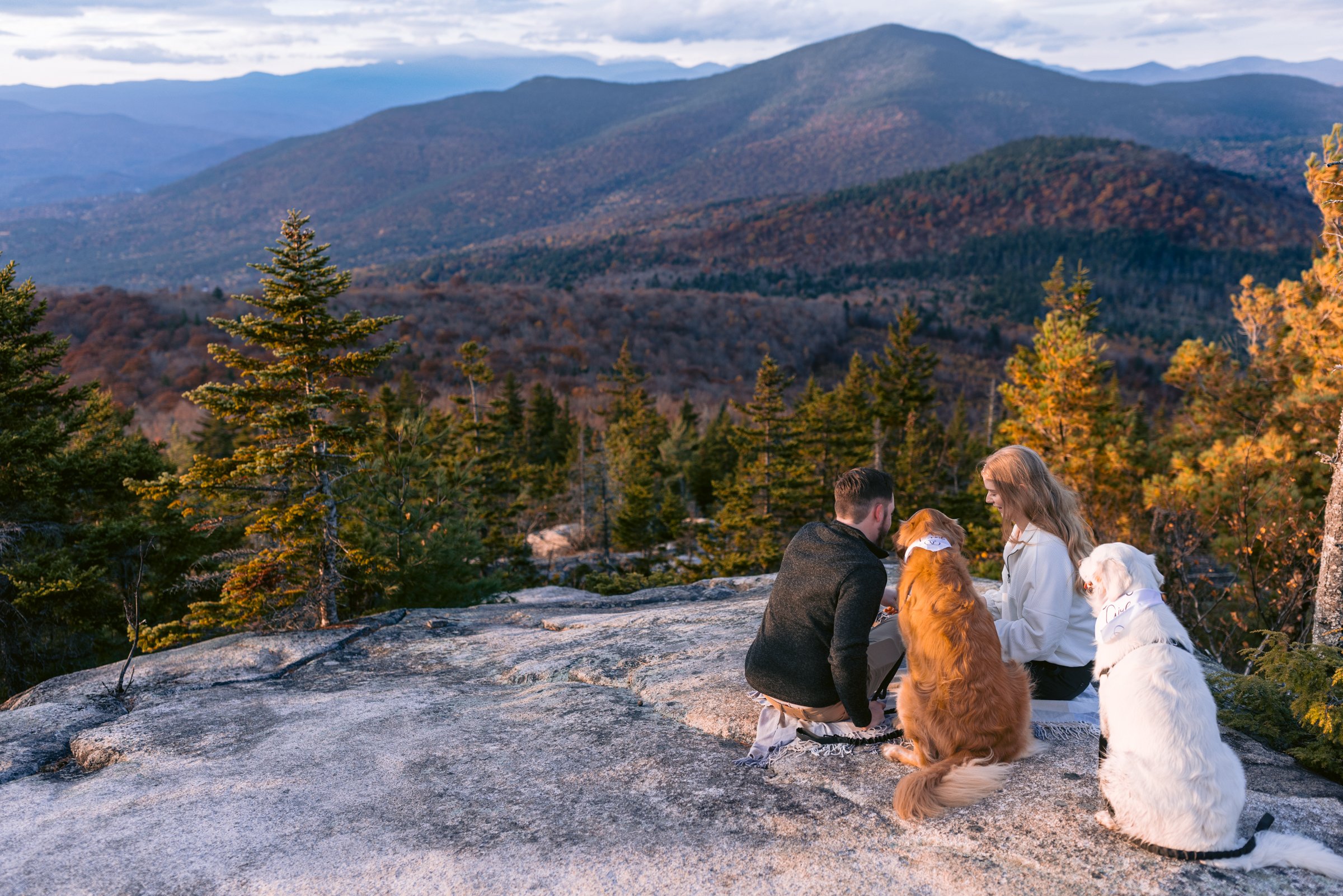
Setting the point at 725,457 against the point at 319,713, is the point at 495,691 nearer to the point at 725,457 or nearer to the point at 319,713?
the point at 319,713

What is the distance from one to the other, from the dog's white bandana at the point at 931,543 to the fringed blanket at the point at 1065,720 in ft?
4.66

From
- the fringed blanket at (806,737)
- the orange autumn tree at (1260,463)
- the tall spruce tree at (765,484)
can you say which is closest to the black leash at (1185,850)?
the fringed blanket at (806,737)

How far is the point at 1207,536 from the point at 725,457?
32050 millimetres

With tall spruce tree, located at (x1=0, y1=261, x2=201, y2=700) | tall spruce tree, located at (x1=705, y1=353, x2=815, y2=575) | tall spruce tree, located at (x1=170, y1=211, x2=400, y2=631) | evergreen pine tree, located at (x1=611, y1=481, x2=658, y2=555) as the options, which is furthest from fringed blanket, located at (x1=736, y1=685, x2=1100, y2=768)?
→ evergreen pine tree, located at (x1=611, y1=481, x2=658, y2=555)

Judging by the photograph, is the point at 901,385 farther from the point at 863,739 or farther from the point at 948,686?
the point at 948,686

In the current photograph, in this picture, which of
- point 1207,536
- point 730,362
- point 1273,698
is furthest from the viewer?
point 730,362

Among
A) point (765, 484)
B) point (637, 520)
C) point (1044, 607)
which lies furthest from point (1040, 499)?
point (637, 520)

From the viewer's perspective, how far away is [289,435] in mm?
10836

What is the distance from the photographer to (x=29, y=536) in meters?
12.9

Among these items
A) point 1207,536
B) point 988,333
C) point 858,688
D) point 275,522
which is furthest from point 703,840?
point 988,333

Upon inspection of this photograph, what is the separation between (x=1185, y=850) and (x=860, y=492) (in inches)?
85.0

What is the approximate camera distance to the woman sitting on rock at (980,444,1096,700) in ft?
14.2

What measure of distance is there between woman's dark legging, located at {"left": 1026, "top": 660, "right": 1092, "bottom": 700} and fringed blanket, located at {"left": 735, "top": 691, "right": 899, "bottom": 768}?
889mm

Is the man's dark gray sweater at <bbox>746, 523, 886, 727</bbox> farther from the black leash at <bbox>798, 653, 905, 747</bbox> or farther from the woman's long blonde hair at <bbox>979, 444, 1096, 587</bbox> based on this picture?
the woman's long blonde hair at <bbox>979, 444, 1096, 587</bbox>
